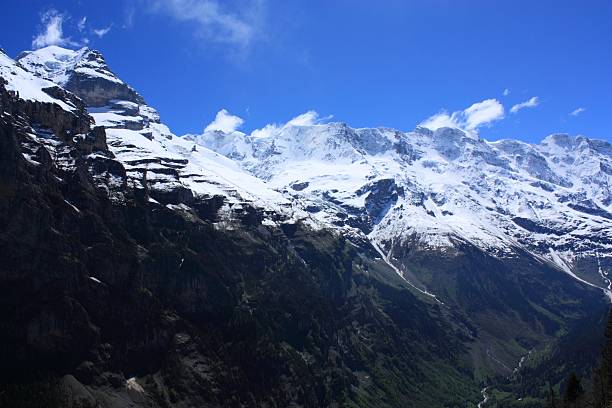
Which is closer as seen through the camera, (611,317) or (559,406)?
(611,317)

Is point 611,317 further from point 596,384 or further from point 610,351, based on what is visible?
point 596,384

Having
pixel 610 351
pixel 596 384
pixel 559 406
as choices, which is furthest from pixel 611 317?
pixel 559 406

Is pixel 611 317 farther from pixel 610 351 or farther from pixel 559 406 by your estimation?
pixel 559 406

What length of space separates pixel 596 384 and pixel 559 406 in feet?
61.7

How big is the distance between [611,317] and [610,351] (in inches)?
327

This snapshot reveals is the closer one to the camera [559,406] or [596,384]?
[596,384]

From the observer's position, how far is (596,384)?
15425 centimetres

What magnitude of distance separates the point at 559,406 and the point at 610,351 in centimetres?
2823

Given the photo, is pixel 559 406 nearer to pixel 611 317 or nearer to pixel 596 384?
pixel 596 384

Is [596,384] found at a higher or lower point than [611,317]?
lower

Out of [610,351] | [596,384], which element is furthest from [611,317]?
[596,384]

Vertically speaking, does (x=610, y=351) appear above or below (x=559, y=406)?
above

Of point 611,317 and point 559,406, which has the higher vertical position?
point 611,317

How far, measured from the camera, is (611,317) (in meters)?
148
